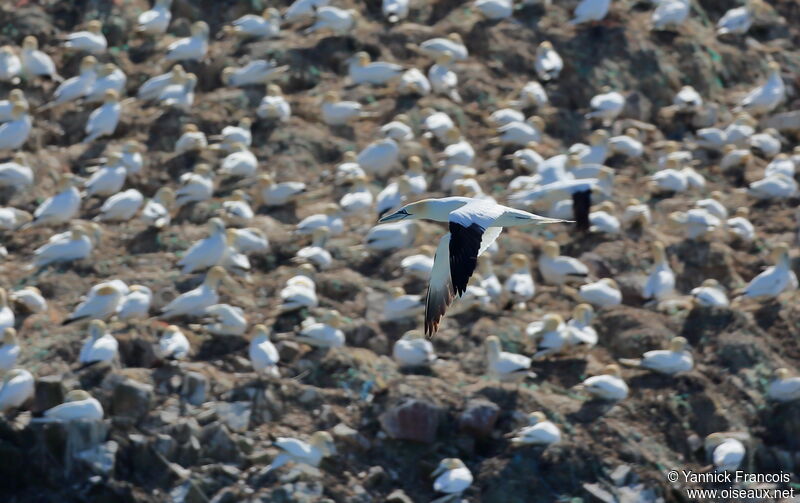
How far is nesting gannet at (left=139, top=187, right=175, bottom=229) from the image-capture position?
663 inches

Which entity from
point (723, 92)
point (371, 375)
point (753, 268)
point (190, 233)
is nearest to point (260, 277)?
point (190, 233)

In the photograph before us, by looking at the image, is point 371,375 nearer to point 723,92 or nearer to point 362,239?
point 362,239

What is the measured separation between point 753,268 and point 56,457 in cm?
739

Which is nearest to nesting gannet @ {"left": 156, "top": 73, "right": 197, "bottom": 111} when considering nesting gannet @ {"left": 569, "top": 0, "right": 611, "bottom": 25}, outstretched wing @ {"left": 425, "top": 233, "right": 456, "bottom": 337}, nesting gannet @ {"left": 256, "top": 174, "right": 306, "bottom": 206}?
nesting gannet @ {"left": 256, "top": 174, "right": 306, "bottom": 206}

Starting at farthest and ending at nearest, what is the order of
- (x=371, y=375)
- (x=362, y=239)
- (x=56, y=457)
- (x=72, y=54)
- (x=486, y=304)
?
(x=72, y=54)
(x=362, y=239)
(x=486, y=304)
(x=371, y=375)
(x=56, y=457)

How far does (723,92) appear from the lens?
21.4 m

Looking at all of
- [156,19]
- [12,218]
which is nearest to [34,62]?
[156,19]

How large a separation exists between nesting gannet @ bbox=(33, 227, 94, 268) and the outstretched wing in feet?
16.4

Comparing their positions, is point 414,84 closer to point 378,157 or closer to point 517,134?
point 517,134

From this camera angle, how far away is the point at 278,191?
57.4 ft

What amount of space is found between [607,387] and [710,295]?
1928 mm

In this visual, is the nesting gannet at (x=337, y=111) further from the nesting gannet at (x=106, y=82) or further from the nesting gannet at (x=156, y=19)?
the nesting gannet at (x=156, y=19)

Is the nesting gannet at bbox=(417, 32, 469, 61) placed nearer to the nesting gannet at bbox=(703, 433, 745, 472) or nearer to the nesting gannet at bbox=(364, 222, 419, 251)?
the nesting gannet at bbox=(364, 222, 419, 251)

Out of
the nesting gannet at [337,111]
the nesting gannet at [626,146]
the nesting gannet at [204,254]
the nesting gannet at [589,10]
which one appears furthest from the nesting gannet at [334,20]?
the nesting gannet at [204,254]
